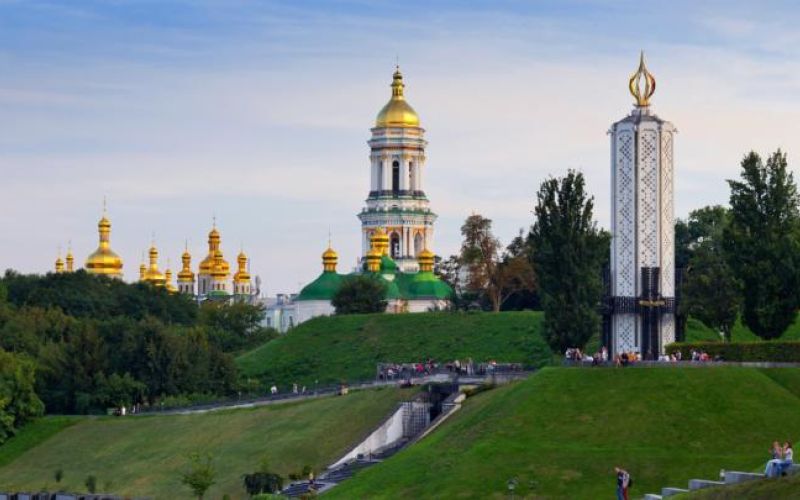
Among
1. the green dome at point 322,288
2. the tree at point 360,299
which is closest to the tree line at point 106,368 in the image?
the tree at point 360,299

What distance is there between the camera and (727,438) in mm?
64125

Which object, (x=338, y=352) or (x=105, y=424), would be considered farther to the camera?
(x=338, y=352)

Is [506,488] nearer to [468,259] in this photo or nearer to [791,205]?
[791,205]

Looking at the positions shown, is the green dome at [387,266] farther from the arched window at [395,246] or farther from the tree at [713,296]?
the tree at [713,296]

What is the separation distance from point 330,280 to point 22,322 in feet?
148

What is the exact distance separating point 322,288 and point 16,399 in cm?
6504

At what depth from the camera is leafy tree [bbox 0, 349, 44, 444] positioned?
Answer: 322 feet

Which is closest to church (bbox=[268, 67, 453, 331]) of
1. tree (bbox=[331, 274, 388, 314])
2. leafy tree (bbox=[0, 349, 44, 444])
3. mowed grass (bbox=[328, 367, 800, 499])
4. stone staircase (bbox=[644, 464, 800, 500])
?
tree (bbox=[331, 274, 388, 314])

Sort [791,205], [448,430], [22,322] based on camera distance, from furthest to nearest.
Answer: [22,322] < [791,205] < [448,430]

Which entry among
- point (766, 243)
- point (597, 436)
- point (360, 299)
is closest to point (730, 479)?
point (597, 436)

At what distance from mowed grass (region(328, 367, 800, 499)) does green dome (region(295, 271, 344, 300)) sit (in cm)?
8929

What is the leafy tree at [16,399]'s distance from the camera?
322 ft

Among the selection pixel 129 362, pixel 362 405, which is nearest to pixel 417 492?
pixel 362 405

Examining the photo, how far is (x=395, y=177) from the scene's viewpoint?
182 m
